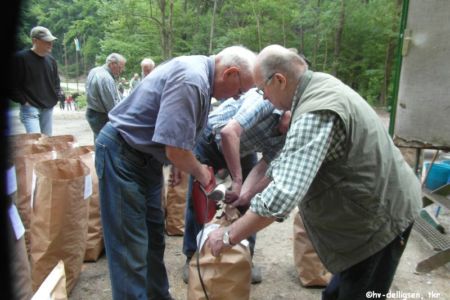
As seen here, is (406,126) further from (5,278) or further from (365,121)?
(5,278)

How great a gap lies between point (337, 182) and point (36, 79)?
4.27 meters

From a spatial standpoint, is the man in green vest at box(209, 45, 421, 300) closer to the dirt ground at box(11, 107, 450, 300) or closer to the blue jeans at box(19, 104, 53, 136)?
the dirt ground at box(11, 107, 450, 300)

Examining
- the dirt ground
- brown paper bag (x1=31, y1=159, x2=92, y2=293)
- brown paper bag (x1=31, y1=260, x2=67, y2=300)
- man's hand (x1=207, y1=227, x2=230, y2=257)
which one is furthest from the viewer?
the dirt ground

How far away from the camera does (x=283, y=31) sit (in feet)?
49.7

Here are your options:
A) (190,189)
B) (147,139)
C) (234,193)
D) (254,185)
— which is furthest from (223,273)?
(147,139)

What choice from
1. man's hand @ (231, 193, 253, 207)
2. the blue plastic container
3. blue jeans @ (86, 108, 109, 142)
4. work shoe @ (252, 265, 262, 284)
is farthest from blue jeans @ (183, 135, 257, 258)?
blue jeans @ (86, 108, 109, 142)

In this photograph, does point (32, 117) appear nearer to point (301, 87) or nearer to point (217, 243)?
point (217, 243)

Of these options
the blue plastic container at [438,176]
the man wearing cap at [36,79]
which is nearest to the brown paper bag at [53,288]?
the man wearing cap at [36,79]

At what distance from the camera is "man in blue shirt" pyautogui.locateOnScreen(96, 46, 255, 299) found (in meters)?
1.62

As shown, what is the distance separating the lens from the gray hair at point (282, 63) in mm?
1500

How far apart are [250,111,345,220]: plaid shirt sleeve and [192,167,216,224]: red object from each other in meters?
0.75

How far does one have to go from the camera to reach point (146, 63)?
6.39m

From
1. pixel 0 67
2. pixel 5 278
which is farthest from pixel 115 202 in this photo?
pixel 0 67

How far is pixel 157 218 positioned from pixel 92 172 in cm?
84
